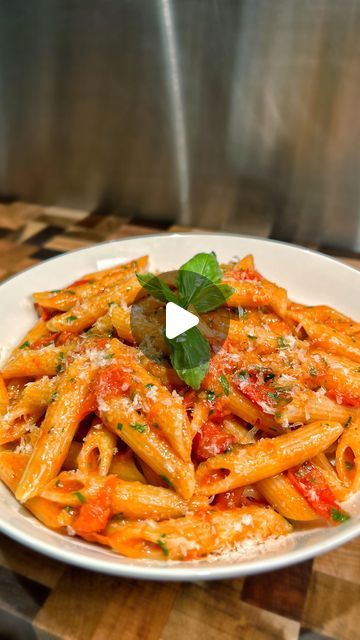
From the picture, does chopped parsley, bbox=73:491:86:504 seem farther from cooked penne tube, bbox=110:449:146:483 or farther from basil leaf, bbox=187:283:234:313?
basil leaf, bbox=187:283:234:313

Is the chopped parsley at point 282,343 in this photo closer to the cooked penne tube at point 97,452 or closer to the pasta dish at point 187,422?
the pasta dish at point 187,422

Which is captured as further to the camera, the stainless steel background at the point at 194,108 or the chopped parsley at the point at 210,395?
the stainless steel background at the point at 194,108

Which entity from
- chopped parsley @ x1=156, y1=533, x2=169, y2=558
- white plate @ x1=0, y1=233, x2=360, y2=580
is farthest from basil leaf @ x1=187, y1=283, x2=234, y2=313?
chopped parsley @ x1=156, y1=533, x2=169, y2=558

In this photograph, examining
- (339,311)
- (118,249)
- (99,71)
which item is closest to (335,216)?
(339,311)

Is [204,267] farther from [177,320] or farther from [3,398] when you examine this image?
[3,398]

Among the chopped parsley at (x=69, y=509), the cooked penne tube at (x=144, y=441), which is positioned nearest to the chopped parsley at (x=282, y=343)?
the cooked penne tube at (x=144, y=441)

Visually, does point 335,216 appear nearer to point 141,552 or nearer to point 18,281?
point 18,281

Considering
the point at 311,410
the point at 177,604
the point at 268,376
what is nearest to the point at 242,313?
the point at 268,376
